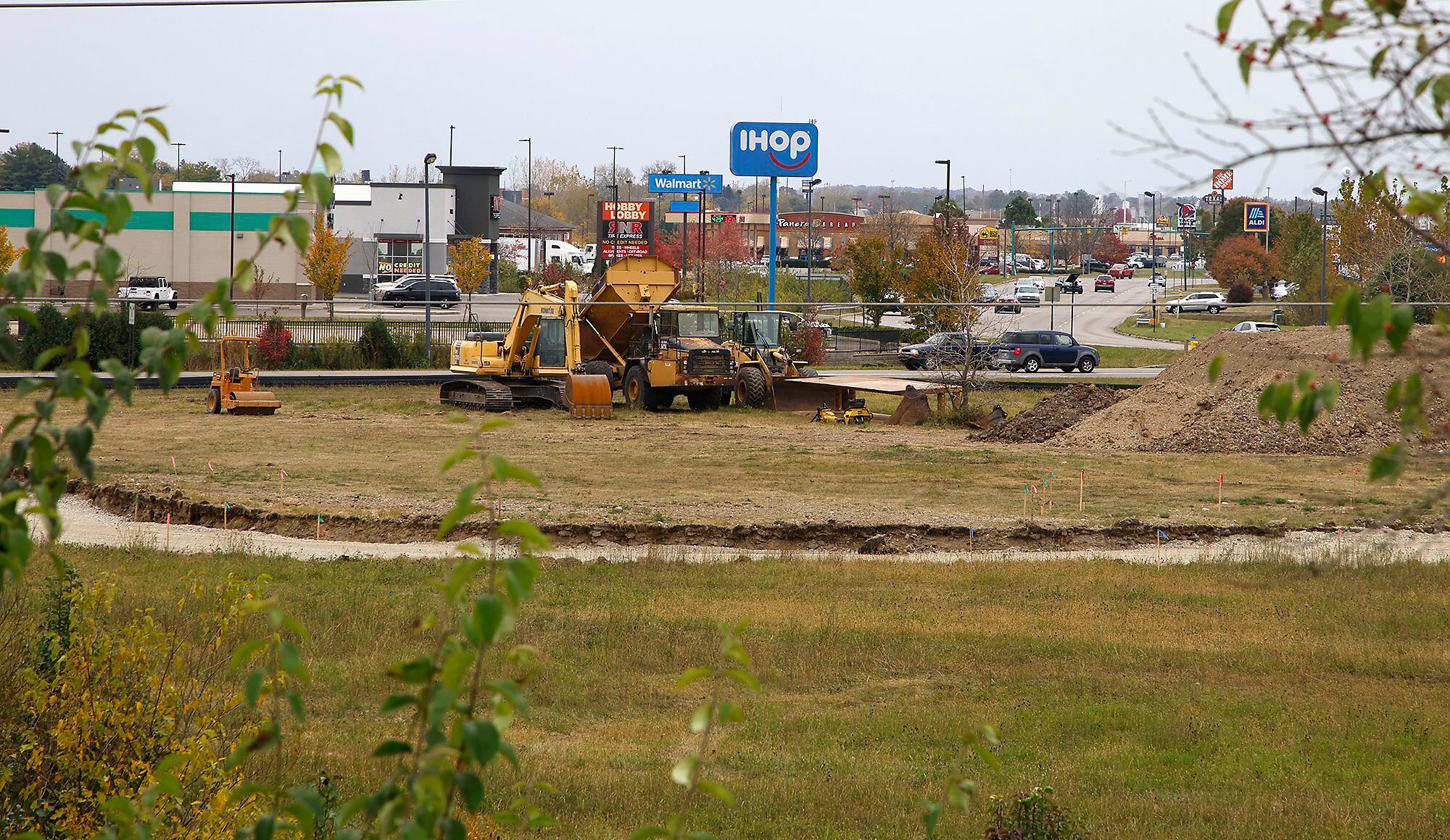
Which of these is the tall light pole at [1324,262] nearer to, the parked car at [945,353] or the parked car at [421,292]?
the parked car at [945,353]

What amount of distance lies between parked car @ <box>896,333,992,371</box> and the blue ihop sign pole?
7345 mm

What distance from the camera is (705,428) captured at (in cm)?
3262

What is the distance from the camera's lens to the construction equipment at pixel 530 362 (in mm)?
36406

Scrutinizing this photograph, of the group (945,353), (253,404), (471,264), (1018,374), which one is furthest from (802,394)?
(471,264)

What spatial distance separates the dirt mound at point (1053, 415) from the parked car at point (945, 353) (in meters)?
2.28

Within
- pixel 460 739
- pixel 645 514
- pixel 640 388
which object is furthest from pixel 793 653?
pixel 640 388

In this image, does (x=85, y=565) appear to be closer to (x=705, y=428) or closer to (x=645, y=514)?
(x=645, y=514)

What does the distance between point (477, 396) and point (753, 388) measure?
744 centimetres

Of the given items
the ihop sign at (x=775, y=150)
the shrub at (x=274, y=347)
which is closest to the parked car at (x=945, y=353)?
the ihop sign at (x=775, y=150)

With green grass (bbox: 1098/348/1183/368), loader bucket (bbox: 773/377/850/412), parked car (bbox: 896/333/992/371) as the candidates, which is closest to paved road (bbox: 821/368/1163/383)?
parked car (bbox: 896/333/992/371)

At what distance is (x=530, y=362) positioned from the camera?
36750 millimetres

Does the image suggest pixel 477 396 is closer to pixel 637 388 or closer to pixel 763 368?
pixel 637 388

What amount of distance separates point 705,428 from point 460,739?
29.7m

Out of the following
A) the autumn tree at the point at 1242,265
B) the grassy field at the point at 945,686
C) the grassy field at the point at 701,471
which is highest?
the autumn tree at the point at 1242,265
